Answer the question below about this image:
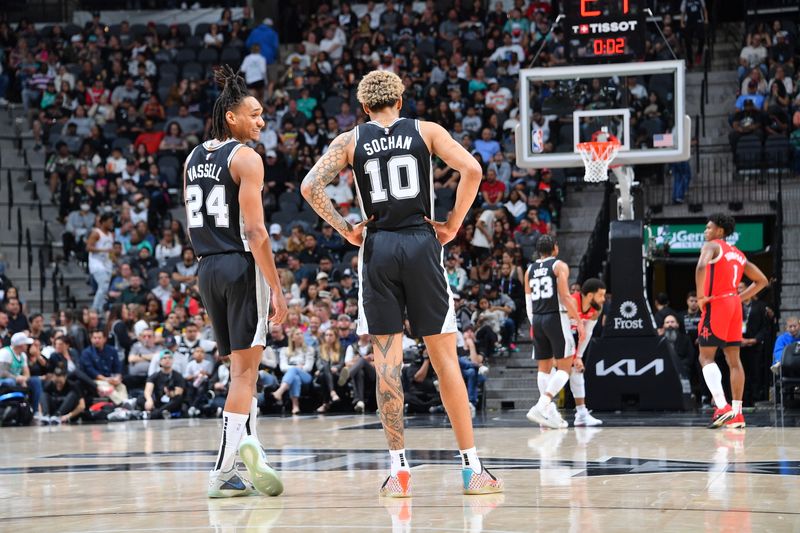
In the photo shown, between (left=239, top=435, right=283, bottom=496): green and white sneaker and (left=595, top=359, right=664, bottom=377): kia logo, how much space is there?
26.5ft

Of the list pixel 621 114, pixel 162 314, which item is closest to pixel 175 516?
pixel 621 114

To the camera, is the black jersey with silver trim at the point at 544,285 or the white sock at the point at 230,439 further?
the black jersey with silver trim at the point at 544,285

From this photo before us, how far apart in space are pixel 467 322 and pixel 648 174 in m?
4.92

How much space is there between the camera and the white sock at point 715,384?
1059 centimetres

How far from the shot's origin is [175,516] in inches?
207

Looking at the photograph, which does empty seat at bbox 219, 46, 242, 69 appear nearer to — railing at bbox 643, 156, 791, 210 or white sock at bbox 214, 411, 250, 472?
railing at bbox 643, 156, 791, 210

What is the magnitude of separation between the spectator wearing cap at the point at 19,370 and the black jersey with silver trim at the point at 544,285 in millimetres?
7107

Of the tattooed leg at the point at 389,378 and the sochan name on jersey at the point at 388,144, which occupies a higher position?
the sochan name on jersey at the point at 388,144

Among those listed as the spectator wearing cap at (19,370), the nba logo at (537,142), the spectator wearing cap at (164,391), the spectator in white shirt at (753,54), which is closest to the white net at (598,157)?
the nba logo at (537,142)

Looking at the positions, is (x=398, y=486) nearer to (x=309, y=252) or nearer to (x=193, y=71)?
(x=309, y=252)

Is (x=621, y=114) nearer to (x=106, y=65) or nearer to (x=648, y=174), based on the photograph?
(x=648, y=174)

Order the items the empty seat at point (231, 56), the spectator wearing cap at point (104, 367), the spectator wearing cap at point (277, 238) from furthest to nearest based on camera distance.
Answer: the empty seat at point (231, 56) → the spectator wearing cap at point (277, 238) → the spectator wearing cap at point (104, 367)

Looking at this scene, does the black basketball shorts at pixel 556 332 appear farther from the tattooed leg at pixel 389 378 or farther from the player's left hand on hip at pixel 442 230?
the tattooed leg at pixel 389 378

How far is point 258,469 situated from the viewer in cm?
584
